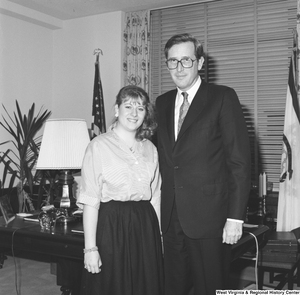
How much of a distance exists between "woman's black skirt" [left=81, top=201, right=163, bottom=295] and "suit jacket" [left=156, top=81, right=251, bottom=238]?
0.70 feet

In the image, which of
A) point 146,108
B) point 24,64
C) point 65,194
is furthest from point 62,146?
point 24,64

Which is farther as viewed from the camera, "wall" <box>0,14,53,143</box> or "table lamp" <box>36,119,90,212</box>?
"wall" <box>0,14,53,143</box>

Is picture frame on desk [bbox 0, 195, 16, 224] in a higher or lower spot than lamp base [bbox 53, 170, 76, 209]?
lower

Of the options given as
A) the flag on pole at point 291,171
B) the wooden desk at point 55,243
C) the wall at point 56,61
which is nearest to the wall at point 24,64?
the wall at point 56,61

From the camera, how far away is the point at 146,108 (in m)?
2.23

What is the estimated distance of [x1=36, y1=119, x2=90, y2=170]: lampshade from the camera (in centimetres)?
293

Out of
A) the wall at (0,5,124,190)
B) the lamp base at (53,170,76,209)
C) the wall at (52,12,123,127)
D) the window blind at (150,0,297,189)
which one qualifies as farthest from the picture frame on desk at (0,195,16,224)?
the window blind at (150,0,297,189)

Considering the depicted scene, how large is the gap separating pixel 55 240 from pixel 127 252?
644 millimetres

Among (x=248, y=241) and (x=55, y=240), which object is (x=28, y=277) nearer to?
(x=55, y=240)

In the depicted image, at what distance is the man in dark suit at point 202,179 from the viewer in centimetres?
199

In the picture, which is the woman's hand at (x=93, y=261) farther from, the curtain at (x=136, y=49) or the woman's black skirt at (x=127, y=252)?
the curtain at (x=136, y=49)

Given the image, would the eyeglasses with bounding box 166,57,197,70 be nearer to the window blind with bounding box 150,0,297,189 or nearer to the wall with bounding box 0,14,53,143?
the window blind with bounding box 150,0,297,189

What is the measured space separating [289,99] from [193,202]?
9.38ft

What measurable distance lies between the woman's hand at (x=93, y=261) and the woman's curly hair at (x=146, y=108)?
2.02ft
